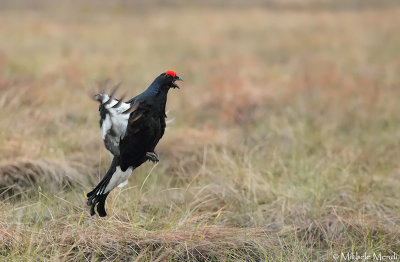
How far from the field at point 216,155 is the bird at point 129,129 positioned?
0.37 metres

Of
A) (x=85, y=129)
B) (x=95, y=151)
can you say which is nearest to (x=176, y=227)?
(x=95, y=151)

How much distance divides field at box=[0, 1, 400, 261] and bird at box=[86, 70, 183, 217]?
0.37m

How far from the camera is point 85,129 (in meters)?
6.26

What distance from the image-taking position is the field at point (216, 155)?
374 centimetres

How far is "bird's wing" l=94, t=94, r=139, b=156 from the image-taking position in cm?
310

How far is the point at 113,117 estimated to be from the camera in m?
3.17

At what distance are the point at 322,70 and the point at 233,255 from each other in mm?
7915

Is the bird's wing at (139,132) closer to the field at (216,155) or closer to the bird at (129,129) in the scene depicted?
the bird at (129,129)

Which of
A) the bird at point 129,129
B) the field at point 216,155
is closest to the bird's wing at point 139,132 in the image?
the bird at point 129,129
